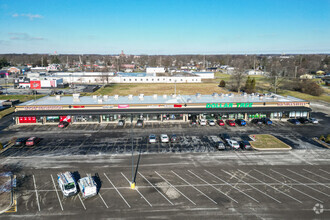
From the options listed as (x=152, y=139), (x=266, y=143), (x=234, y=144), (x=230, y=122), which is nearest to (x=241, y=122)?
(x=230, y=122)

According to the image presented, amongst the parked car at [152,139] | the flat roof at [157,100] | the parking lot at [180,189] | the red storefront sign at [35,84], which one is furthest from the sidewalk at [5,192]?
the red storefront sign at [35,84]

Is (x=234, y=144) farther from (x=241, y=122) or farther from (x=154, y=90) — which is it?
(x=154, y=90)

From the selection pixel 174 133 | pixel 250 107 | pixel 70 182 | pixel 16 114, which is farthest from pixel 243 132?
pixel 16 114

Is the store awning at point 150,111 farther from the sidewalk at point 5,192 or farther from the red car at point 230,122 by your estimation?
the sidewalk at point 5,192

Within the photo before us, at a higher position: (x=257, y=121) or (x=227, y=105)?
(x=227, y=105)

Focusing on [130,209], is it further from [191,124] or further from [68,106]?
[68,106]

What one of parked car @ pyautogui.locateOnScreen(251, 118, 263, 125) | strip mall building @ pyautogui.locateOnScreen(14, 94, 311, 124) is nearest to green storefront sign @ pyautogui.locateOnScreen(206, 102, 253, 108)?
strip mall building @ pyautogui.locateOnScreen(14, 94, 311, 124)
